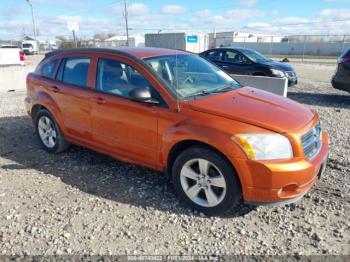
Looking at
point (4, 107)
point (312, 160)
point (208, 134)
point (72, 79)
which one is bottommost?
point (4, 107)

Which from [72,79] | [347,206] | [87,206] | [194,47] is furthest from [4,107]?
[194,47]

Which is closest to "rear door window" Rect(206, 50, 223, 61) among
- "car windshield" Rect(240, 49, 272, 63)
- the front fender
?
"car windshield" Rect(240, 49, 272, 63)

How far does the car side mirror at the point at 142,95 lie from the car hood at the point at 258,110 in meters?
0.46

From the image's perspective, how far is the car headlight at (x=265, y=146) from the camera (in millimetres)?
2836

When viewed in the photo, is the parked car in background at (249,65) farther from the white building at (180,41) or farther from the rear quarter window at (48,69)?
the white building at (180,41)

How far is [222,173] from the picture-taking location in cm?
301

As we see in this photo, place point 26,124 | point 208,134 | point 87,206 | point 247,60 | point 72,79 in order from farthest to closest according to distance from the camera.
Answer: point 247,60 < point 26,124 < point 72,79 < point 87,206 < point 208,134

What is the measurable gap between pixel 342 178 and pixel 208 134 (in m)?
2.26

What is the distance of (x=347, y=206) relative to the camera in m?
3.42

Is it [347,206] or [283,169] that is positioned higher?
[283,169]

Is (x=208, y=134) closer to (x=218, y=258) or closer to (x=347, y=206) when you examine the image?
(x=218, y=258)

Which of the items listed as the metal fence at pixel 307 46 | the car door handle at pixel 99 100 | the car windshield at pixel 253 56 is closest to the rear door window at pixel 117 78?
the car door handle at pixel 99 100

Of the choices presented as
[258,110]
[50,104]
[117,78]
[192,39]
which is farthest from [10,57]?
[192,39]

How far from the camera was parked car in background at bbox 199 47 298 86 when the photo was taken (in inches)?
393
